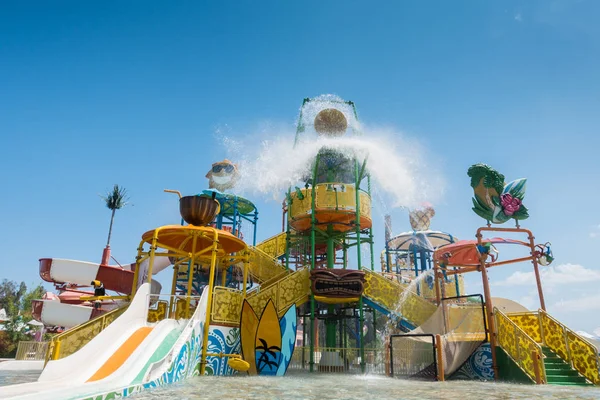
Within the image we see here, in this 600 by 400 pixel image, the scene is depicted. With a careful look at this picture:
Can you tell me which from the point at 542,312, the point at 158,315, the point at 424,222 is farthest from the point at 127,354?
the point at 424,222

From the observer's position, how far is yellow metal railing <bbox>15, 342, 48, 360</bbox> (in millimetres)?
21469

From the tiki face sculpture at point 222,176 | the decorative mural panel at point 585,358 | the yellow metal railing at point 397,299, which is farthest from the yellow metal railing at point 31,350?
the decorative mural panel at point 585,358

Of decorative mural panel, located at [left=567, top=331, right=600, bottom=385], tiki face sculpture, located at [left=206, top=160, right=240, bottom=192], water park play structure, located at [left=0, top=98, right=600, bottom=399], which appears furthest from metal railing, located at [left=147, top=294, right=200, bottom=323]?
tiki face sculpture, located at [left=206, top=160, right=240, bottom=192]

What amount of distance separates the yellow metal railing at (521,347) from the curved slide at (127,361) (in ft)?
27.6

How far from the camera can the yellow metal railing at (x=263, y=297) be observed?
1248 centimetres

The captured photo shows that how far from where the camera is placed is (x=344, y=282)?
15.3m

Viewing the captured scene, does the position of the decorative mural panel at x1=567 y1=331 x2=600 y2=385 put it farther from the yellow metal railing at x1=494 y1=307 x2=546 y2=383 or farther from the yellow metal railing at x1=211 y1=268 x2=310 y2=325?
the yellow metal railing at x1=211 y1=268 x2=310 y2=325

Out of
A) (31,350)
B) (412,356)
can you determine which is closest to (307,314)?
(412,356)

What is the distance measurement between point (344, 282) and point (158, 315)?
6.78 m

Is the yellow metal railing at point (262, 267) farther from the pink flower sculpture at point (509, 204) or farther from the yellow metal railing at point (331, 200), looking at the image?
the pink flower sculpture at point (509, 204)

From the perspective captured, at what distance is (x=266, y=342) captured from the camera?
12.5 meters

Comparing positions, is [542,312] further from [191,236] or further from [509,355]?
[191,236]

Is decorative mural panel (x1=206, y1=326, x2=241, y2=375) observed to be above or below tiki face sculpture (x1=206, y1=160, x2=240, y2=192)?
below

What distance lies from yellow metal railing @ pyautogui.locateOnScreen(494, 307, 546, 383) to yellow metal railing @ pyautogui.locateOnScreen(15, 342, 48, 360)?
73.9ft
